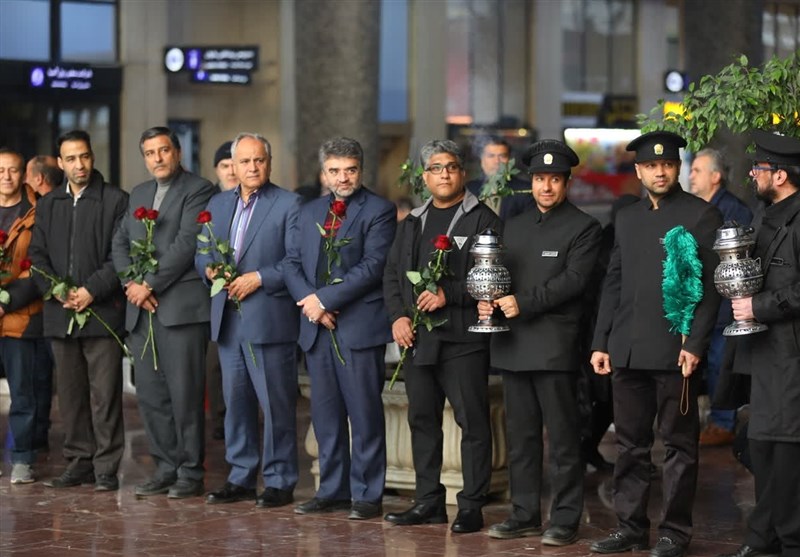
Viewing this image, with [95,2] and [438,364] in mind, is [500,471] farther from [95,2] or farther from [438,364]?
[95,2]

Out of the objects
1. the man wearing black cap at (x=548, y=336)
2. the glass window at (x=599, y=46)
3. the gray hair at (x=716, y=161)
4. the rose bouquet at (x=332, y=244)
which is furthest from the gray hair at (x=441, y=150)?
the glass window at (x=599, y=46)

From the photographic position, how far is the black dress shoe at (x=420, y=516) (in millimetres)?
8680

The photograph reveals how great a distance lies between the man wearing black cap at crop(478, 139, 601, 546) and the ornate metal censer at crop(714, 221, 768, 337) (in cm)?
95

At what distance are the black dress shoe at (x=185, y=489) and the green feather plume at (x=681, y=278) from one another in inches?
128

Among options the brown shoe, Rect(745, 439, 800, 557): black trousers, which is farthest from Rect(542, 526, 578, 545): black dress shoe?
the brown shoe

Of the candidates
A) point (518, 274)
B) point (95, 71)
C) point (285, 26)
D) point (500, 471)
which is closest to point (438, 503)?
point (500, 471)

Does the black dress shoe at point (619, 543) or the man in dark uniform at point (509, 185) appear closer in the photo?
the black dress shoe at point (619, 543)

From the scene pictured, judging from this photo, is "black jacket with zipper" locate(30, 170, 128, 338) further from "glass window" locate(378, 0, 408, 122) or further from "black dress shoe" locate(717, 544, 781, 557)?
"glass window" locate(378, 0, 408, 122)

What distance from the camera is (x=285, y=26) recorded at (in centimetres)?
2520

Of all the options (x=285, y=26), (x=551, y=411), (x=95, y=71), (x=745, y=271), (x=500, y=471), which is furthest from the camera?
(x=285, y=26)

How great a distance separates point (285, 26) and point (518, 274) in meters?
17.5

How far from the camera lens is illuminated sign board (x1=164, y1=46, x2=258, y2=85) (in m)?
23.1

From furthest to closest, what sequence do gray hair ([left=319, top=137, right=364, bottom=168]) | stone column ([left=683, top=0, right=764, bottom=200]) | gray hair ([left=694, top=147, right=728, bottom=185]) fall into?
stone column ([left=683, top=0, right=764, bottom=200]), gray hair ([left=694, top=147, right=728, bottom=185]), gray hair ([left=319, top=137, right=364, bottom=168])

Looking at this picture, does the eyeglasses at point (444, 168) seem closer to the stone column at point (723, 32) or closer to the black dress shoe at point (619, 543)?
the black dress shoe at point (619, 543)
